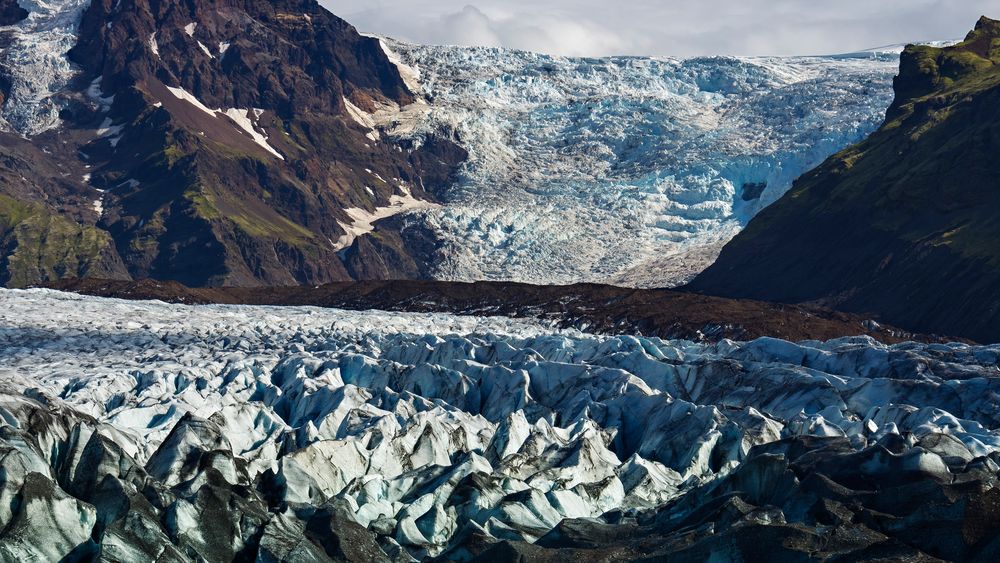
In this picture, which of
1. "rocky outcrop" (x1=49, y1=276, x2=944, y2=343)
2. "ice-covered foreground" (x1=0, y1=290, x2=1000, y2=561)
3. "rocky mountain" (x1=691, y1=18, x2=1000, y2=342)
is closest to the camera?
"ice-covered foreground" (x1=0, y1=290, x2=1000, y2=561)

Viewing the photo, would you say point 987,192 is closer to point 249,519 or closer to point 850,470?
point 850,470

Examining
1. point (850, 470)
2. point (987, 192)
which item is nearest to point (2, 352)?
point (850, 470)

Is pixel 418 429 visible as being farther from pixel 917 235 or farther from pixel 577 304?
pixel 917 235

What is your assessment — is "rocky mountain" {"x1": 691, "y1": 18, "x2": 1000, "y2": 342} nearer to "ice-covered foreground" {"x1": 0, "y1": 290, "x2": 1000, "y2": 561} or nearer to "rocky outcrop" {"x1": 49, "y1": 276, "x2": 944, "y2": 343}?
"rocky outcrop" {"x1": 49, "y1": 276, "x2": 944, "y2": 343}

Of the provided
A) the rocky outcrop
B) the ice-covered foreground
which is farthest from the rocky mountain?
the ice-covered foreground

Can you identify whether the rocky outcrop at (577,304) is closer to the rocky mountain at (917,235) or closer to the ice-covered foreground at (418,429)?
the rocky mountain at (917,235)
